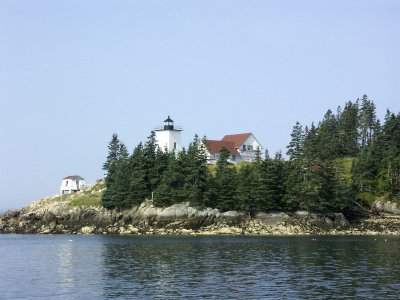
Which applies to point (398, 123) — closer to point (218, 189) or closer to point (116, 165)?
point (218, 189)

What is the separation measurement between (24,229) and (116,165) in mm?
25771

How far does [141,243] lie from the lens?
89938 mm

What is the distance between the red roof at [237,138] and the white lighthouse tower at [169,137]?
A: 1729 centimetres

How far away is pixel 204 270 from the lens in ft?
182

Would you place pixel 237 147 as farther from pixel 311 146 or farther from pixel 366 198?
pixel 366 198

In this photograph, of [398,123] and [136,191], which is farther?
[398,123]

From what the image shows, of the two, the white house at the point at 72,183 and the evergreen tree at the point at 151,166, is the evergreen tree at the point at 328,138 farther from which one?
the white house at the point at 72,183

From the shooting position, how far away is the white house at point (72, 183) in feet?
572

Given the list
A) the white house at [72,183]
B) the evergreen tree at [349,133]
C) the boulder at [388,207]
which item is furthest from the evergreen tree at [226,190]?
the white house at [72,183]

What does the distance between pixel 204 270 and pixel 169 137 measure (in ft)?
310

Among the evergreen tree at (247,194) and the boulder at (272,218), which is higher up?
the evergreen tree at (247,194)

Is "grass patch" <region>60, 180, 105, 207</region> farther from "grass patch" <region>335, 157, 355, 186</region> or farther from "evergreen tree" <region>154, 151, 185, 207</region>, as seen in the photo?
"grass patch" <region>335, 157, 355, 186</region>

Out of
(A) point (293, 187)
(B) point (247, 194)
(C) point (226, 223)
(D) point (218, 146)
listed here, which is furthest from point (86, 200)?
(A) point (293, 187)

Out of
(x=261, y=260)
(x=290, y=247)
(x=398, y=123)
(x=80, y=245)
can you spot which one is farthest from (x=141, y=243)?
(x=398, y=123)
